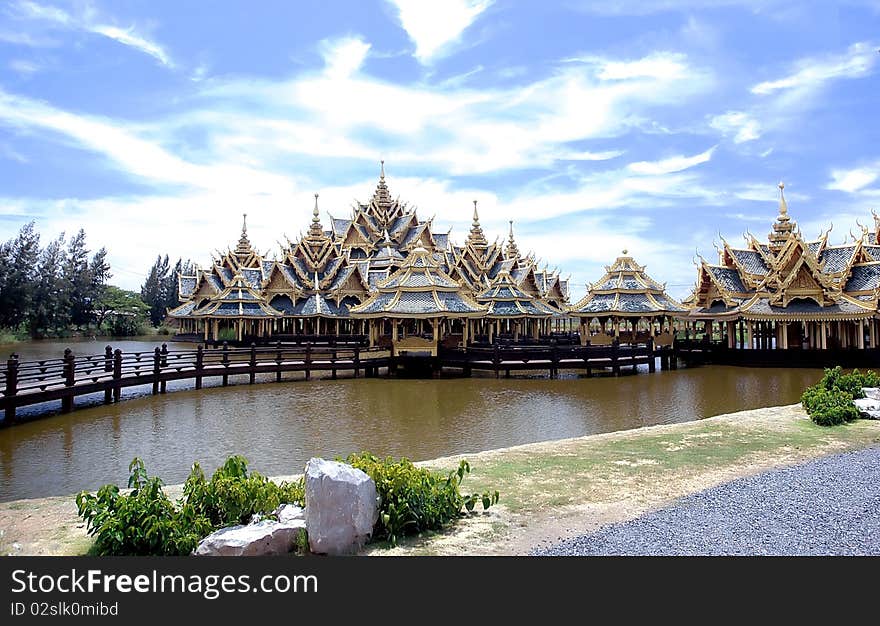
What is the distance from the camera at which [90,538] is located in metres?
5.63

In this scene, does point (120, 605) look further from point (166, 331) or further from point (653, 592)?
point (166, 331)

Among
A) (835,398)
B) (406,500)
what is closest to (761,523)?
→ (406,500)

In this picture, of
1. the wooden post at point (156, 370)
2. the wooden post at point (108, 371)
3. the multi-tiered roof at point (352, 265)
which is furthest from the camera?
the multi-tiered roof at point (352, 265)

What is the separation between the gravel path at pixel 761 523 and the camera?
4.89 metres

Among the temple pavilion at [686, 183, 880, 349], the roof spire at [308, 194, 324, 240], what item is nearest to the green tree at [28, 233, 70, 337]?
the roof spire at [308, 194, 324, 240]

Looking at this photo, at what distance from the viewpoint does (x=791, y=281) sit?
26750mm

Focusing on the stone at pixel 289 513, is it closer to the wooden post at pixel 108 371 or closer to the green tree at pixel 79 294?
the wooden post at pixel 108 371

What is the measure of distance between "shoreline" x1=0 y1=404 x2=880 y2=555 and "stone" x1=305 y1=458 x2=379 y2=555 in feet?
0.94

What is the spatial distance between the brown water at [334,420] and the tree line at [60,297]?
32586 mm

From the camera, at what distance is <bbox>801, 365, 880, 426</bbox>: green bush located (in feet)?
35.8

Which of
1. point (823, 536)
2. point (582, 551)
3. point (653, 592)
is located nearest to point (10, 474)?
point (582, 551)

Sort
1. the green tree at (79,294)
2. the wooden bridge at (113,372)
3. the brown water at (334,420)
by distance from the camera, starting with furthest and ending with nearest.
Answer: the green tree at (79,294)
the wooden bridge at (113,372)
the brown water at (334,420)

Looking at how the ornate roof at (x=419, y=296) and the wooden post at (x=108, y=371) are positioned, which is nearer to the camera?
the wooden post at (x=108, y=371)

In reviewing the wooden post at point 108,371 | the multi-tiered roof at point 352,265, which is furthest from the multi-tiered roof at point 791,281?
the wooden post at point 108,371
